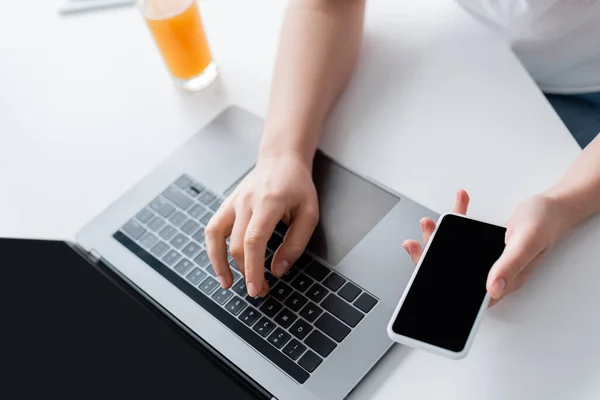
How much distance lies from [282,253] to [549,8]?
0.40 m

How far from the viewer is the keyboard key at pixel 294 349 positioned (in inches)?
22.8

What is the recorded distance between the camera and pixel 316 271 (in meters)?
0.63

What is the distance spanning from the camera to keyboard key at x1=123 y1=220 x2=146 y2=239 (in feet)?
2.29

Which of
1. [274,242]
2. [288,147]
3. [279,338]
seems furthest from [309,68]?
[279,338]

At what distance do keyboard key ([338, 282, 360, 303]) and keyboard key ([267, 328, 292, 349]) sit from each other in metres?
0.06

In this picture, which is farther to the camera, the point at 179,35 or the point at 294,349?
the point at 179,35

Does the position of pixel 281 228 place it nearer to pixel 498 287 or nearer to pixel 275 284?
pixel 275 284

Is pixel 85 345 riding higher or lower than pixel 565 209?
higher

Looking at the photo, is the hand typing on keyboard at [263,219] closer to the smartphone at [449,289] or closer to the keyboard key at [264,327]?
the keyboard key at [264,327]

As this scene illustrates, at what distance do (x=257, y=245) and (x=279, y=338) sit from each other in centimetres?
9

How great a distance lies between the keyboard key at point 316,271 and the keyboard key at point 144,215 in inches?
7.4

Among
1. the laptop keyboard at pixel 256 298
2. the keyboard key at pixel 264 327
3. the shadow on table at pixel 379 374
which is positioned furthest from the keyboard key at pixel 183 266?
the shadow on table at pixel 379 374

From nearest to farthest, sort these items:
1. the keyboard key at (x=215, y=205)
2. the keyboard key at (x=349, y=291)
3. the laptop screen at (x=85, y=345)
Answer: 1. the laptop screen at (x=85, y=345)
2. the keyboard key at (x=349, y=291)
3. the keyboard key at (x=215, y=205)

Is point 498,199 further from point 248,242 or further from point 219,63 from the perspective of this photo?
point 219,63
